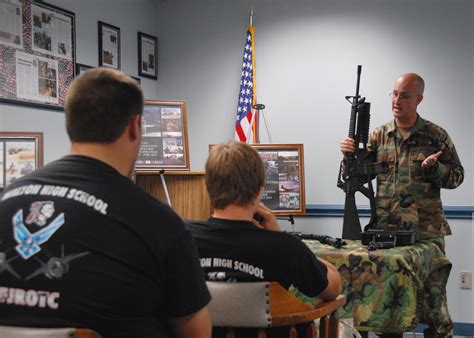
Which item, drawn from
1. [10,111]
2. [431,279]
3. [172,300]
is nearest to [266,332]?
[172,300]

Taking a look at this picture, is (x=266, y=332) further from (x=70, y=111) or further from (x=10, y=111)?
(x=10, y=111)

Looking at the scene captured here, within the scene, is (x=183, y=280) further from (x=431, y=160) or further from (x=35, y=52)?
(x=35, y=52)

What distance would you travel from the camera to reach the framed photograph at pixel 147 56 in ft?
15.8

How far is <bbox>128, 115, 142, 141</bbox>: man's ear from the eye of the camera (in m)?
1.16

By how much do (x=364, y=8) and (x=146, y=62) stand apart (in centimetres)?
191

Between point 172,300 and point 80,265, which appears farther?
point 172,300

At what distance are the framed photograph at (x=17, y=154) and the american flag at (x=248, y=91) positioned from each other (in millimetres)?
1823

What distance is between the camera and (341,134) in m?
4.43

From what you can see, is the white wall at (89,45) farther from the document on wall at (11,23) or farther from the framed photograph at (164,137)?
the framed photograph at (164,137)

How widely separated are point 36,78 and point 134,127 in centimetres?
287

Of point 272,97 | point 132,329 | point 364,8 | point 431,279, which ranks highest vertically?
point 364,8

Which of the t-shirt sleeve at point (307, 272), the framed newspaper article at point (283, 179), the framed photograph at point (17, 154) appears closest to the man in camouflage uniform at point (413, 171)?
the framed newspaper article at point (283, 179)

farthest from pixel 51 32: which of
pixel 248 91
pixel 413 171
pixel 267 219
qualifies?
pixel 267 219

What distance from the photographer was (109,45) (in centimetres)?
446
